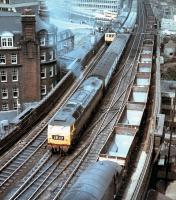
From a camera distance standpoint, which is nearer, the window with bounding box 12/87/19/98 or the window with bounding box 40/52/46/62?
the window with bounding box 12/87/19/98

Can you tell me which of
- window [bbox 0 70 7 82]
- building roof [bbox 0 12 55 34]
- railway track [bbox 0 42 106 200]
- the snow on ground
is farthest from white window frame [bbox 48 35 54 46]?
the snow on ground

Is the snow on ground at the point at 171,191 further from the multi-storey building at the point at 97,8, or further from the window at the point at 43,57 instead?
the multi-storey building at the point at 97,8

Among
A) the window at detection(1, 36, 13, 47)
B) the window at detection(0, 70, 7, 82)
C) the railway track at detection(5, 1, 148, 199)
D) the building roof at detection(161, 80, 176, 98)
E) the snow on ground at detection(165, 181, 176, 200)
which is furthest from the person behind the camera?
the building roof at detection(161, 80, 176, 98)

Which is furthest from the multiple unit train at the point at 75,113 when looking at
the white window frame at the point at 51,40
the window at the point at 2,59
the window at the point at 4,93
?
the window at the point at 4,93

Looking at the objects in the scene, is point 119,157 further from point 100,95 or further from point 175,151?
point 175,151

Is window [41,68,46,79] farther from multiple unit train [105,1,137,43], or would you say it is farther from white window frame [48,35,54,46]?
multiple unit train [105,1,137,43]

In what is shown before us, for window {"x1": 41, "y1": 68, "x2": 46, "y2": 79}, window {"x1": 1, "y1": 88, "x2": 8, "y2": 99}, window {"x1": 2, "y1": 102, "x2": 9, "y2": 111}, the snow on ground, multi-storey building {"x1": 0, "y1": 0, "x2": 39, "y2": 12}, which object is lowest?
the snow on ground
